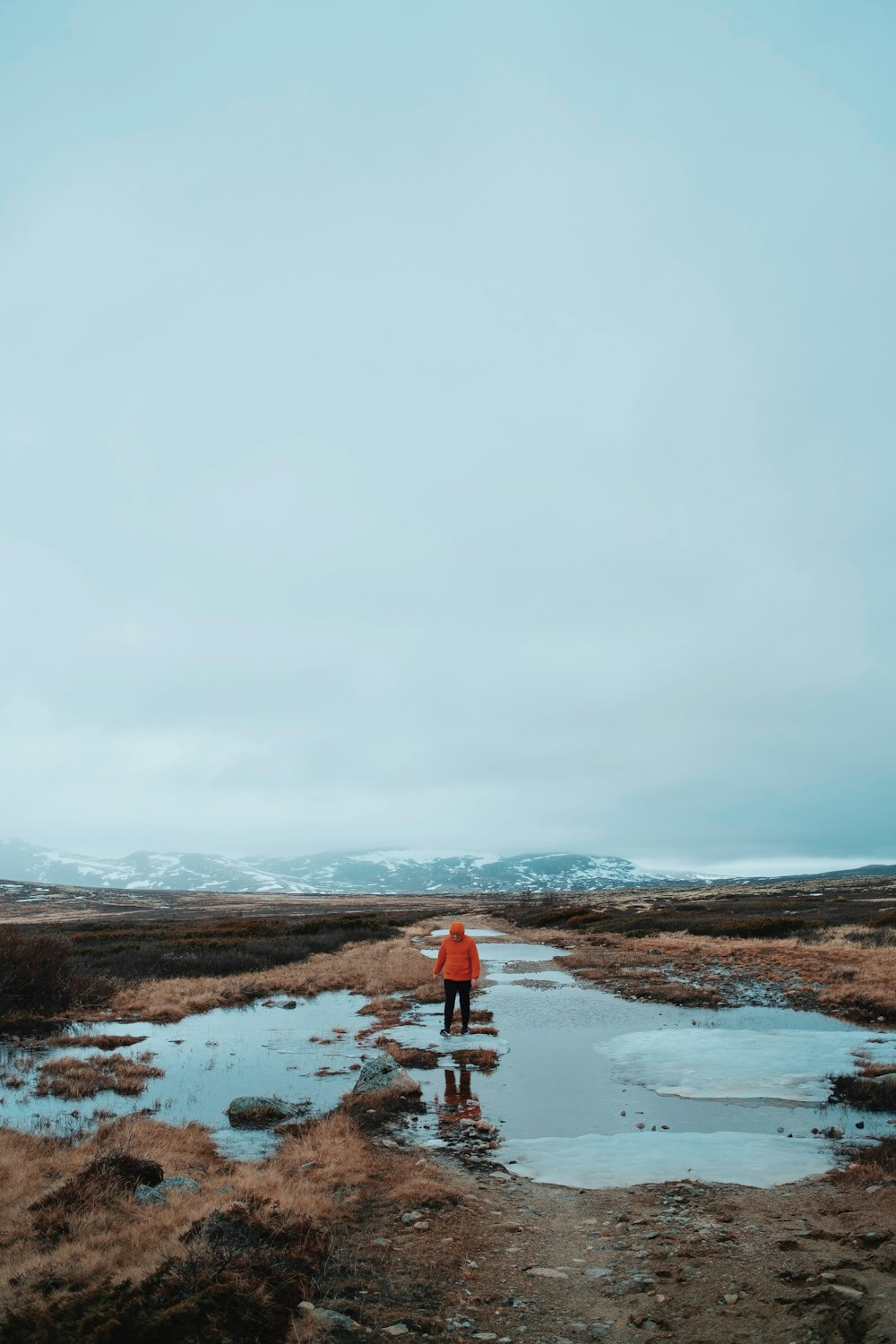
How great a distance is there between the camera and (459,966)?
1856 cm

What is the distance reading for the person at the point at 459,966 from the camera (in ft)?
60.5

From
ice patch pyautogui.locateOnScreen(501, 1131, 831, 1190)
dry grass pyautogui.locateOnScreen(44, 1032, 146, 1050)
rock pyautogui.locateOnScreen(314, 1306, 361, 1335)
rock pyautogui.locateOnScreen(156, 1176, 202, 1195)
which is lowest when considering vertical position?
dry grass pyautogui.locateOnScreen(44, 1032, 146, 1050)

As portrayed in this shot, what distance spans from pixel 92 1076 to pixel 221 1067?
2.73 metres

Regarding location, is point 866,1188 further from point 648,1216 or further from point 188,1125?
point 188,1125

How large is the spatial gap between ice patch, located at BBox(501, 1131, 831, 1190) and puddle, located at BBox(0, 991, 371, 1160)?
4189mm

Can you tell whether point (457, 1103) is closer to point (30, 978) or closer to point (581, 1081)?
point (581, 1081)

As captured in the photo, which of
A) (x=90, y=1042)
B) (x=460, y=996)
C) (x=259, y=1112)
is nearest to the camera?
(x=259, y=1112)

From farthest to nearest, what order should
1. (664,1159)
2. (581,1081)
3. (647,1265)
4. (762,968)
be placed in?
(762,968)
(581,1081)
(664,1159)
(647,1265)

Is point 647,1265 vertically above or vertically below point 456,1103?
above

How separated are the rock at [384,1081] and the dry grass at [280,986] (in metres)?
10.9

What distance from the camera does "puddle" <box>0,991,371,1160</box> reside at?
41.5 feet

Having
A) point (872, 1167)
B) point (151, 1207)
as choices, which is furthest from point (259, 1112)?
point (872, 1167)

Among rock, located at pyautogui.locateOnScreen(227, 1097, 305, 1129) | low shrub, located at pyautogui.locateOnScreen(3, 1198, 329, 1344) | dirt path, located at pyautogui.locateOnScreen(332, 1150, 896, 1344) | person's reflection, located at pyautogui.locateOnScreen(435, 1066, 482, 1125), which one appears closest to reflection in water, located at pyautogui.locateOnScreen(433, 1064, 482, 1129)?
person's reflection, located at pyautogui.locateOnScreen(435, 1066, 482, 1125)

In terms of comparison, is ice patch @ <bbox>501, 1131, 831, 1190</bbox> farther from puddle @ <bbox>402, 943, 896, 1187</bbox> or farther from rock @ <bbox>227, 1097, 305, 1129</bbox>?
rock @ <bbox>227, 1097, 305, 1129</bbox>
